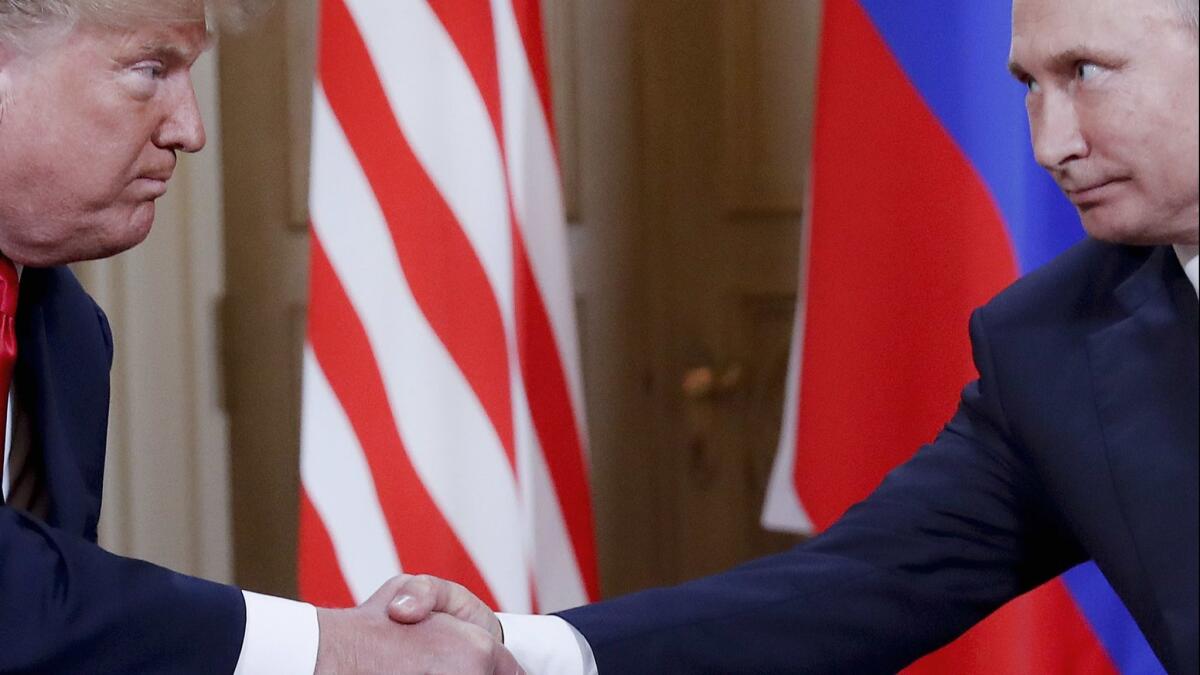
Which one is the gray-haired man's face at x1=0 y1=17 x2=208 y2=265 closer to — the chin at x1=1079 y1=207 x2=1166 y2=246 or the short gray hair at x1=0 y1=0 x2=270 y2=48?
the short gray hair at x1=0 y1=0 x2=270 y2=48

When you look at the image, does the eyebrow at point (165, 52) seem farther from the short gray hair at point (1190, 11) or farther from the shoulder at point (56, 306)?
the short gray hair at point (1190, 11)

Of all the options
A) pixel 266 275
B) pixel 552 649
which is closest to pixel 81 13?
pixel 552 649

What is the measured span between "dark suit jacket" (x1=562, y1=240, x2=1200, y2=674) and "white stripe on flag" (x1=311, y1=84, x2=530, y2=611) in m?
0.31

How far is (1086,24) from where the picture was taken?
1.14m

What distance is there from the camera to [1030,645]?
5.75ft

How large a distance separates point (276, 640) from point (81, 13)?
0.60 metres

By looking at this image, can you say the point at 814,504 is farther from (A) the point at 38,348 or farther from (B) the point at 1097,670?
(A) the point at 38,348

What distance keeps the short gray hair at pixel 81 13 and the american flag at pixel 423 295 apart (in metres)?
0.42

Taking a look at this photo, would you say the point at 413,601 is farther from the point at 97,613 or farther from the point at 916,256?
the point at 916,256

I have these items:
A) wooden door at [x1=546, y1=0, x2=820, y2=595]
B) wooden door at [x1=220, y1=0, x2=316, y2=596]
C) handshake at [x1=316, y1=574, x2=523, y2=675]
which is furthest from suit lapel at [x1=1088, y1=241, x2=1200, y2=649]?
wooden door at [x1=220, y1=0, x2=316, y2=596]

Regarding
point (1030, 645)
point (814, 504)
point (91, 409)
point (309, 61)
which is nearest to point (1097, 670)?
point (1030, 645)

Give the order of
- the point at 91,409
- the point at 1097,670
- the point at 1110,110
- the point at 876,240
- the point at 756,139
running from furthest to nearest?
the point at 756,139 < the point at 876,240 < the point at 1097,670 < the point at 91,409 < the point at 1110,110

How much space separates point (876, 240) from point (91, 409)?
909 millimetres

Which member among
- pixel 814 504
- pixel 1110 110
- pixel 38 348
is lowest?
pixel 814 504
